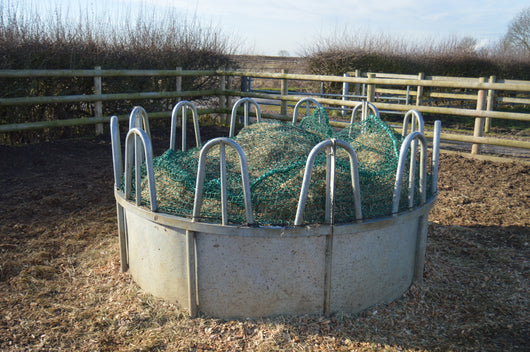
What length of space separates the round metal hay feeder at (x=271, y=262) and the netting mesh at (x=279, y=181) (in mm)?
121

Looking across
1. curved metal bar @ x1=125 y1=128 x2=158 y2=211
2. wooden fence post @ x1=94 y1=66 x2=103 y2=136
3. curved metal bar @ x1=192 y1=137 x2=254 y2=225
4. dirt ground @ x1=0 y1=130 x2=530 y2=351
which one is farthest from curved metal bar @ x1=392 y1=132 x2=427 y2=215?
wooden fence post @ x1=94 y1=66 x2=103 y2=136

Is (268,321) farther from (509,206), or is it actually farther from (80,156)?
(80,156)

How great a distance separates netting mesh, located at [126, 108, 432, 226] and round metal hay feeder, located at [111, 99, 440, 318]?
0.12m

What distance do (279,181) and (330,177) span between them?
1.20ft

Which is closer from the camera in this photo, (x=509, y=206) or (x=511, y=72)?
(x=509, y=206)

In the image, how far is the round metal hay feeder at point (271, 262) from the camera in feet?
9.47

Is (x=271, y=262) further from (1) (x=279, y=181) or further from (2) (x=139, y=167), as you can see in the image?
(2) (x=139, y=167)

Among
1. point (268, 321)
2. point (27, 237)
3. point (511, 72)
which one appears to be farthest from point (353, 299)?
point (511, 72)

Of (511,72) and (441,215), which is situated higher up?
(511,72)

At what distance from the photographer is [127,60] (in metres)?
9.90

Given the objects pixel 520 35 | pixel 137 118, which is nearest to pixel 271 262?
pixel 137 118

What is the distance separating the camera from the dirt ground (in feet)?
9.38

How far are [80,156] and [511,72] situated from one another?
1987cm

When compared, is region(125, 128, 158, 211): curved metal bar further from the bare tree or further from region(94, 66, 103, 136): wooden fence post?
the bare tree
